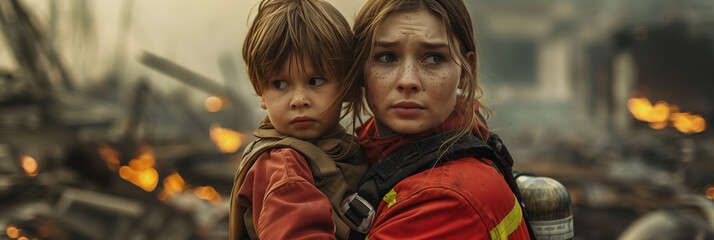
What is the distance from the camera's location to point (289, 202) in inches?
48.4

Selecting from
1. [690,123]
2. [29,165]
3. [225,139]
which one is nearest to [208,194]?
[225,139]

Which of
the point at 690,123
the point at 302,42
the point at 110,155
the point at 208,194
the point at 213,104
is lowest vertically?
the point at 208,194

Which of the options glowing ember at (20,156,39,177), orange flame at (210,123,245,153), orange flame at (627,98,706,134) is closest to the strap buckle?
orange flame at (210,123,245,153)

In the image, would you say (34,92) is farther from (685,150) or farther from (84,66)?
(685,150)

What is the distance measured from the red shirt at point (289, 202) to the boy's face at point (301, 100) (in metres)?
0.15

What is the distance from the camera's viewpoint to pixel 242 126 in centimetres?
509

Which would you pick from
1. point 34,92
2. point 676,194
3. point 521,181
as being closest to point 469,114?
point 521,181

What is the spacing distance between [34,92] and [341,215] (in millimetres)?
5400

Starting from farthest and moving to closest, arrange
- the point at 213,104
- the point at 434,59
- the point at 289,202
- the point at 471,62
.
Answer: the point at 213,104
the point at 471,62
the point at 434,59
the point at 289,202

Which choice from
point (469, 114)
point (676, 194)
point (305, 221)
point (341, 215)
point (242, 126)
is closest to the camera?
point (305, 221)

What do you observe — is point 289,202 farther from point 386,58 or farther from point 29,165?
point 29,165

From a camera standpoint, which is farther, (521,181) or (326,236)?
(521,181)

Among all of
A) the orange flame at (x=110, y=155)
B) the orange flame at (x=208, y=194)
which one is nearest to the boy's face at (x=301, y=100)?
the orange flame at (x=208, y=194)

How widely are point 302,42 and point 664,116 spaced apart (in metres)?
4.42
